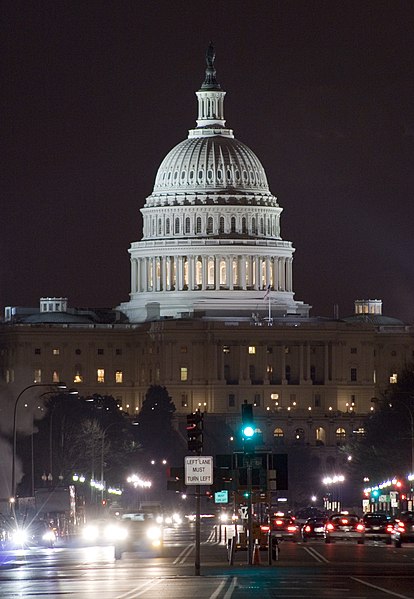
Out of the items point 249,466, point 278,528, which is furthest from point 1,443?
point 249,466

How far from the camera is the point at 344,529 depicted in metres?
119

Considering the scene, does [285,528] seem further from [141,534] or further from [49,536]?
[141,534]

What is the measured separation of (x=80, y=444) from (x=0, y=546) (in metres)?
71.7

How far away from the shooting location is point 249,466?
82.4 m

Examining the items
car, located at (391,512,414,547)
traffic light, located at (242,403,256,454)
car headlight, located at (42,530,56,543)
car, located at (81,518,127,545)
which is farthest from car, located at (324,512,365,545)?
traffic light, located at (242,403,256,454)

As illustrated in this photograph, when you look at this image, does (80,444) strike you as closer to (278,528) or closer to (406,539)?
(278,528)

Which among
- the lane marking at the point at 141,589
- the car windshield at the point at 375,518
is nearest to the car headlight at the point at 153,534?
the car windshield at the point at 375,518

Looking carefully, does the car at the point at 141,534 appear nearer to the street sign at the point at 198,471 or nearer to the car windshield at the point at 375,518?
the car windshield at the point at 375,518

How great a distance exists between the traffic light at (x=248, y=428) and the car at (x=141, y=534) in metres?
17.3

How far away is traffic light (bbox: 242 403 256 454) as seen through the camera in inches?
3181

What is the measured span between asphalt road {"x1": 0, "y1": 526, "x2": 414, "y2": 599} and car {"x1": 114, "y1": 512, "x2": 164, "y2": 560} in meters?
0.86

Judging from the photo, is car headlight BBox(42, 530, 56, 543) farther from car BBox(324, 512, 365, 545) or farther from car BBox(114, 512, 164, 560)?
car BBox(114, 512, 164, 560)

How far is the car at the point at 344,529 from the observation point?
118m

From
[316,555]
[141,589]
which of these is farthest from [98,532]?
[141,589]
